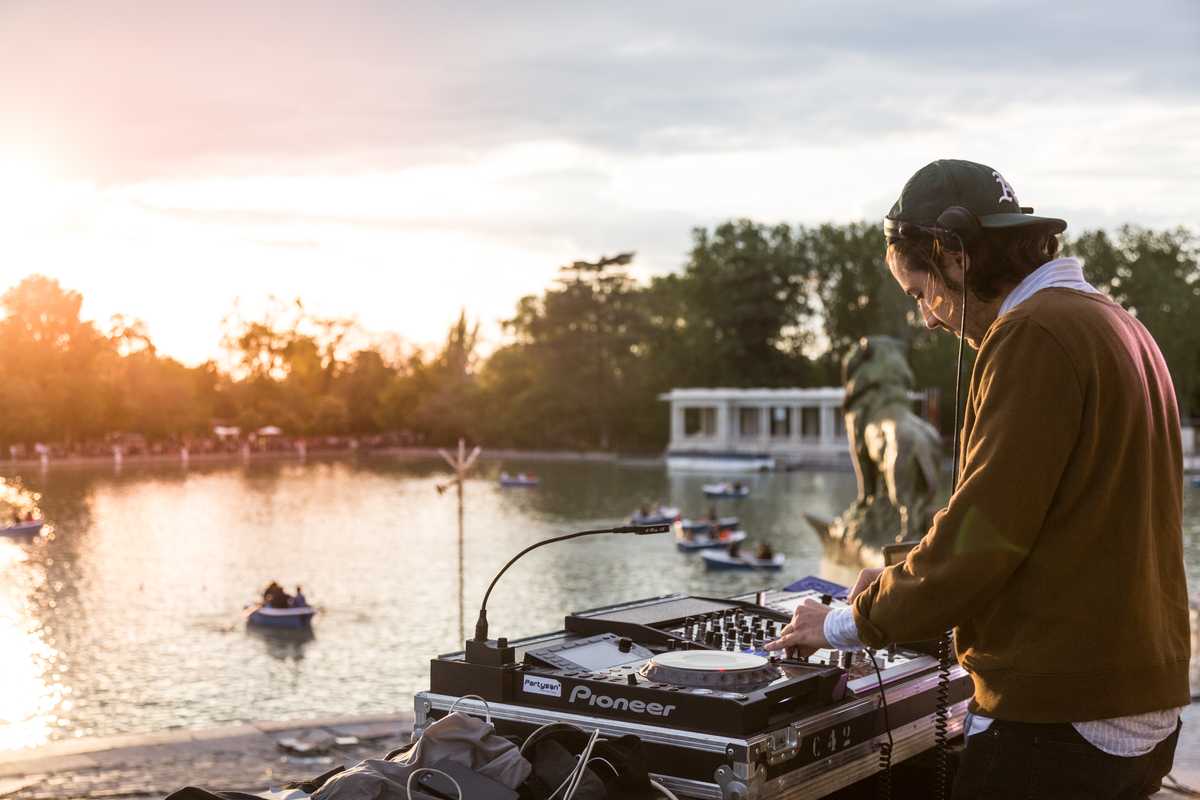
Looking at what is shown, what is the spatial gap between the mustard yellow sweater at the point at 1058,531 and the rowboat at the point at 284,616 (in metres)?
17.3

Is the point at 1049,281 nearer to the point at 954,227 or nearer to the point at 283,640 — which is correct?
the point at 954,227

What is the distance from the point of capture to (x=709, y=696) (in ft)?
7.47

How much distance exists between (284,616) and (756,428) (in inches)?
1824

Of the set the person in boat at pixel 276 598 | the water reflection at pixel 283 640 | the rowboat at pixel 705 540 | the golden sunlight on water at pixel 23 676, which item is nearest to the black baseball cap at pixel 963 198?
the golden sunlight on water at pixel 23 676

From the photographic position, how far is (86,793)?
535cm

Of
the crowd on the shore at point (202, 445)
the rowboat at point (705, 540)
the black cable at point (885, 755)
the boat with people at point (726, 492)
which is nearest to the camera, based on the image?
the black cable at point (885, 755)

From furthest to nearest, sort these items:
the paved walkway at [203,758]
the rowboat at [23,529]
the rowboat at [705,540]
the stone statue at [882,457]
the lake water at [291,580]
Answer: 1. the rowboat at [23,529]
2. the rowboat at [705,540]
3. the stone statue at [882,457]
4. the lake water at [291,580]
5. the paved walkway at [203,758]

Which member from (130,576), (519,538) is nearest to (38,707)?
(130,576)

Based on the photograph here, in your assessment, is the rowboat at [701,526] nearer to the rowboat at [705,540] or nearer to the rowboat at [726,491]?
the rowboat at [705,540]

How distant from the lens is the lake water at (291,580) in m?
14.3

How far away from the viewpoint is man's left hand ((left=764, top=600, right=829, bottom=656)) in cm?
226

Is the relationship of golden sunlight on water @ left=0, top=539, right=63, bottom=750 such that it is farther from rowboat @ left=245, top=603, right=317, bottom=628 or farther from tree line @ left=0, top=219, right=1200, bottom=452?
tree line @ left=0, top=219, right=1200, bottom=452

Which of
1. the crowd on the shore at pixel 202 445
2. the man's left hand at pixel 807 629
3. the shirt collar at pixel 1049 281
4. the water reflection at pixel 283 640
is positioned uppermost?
the shirt collar at pixel 1049 281

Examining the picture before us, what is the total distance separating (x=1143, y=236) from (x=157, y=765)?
186ft
